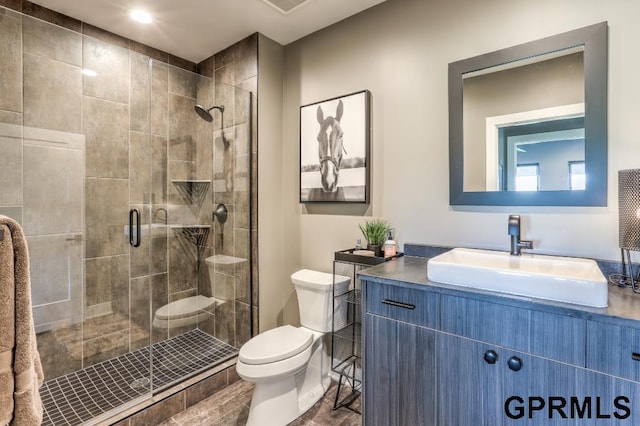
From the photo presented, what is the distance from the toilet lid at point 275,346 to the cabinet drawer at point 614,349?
134 cm

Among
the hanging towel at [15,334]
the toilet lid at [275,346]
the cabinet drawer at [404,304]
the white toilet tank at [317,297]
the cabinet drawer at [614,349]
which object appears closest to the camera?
the hanging towel at [15,334]

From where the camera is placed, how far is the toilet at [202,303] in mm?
2506

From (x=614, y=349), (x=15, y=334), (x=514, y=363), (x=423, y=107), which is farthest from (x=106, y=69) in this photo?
(x=614, y=349)

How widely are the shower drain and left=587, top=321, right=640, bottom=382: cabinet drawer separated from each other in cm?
234

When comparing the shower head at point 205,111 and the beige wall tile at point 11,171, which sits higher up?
the shower head at point 205,111

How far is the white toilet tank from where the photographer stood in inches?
81.0

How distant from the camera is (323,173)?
2.33 meters

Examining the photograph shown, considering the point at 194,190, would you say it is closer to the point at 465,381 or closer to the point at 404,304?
the point at 404,304

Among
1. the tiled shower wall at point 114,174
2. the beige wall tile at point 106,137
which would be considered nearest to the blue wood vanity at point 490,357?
the tiled shower wall at point 114,174

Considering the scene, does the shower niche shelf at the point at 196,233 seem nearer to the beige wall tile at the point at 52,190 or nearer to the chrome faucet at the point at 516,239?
the beige wall tile at the point at 52,190

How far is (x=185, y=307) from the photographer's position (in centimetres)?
258

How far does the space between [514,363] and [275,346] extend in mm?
1216

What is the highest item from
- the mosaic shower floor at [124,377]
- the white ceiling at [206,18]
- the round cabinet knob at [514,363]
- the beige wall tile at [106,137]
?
the white ceiling at [206,18]

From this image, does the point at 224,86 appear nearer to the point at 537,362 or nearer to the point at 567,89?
the point at 567,89
